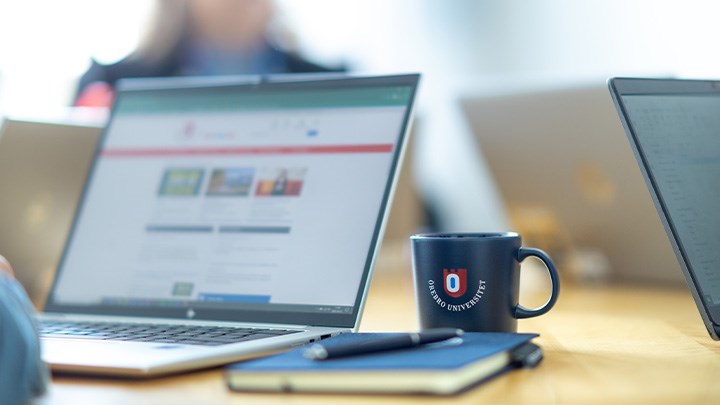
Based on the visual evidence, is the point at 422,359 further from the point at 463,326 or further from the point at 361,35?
the point at 361,35

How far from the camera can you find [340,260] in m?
0.91

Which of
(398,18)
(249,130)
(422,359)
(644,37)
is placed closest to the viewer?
(422,359)

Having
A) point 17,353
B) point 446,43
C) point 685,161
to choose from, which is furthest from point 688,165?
point 446,43

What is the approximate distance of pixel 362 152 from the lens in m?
0.97

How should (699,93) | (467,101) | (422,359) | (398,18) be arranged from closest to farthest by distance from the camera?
1. (422,359)
2. (699,93)
3. (467,101)
4. (398,18)

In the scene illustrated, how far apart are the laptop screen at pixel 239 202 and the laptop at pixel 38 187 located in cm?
15

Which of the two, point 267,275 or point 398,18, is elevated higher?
point 398,18

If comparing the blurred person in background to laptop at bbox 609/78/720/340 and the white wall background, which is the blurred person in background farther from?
laptop at bbox 609/78/720/340

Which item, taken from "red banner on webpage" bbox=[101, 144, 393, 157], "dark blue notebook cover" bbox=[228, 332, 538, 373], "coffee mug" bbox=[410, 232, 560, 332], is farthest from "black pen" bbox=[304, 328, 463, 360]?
"red banner on webpage" bbox=[101, 144, 393, 157]

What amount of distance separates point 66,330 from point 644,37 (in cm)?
208

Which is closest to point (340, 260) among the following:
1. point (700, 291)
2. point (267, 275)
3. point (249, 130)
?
point (267, 275)

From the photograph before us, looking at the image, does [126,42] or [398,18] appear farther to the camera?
[398,18]

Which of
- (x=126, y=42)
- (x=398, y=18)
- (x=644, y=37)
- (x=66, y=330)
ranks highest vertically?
(x=398, y=18)

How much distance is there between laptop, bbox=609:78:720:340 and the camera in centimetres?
79
